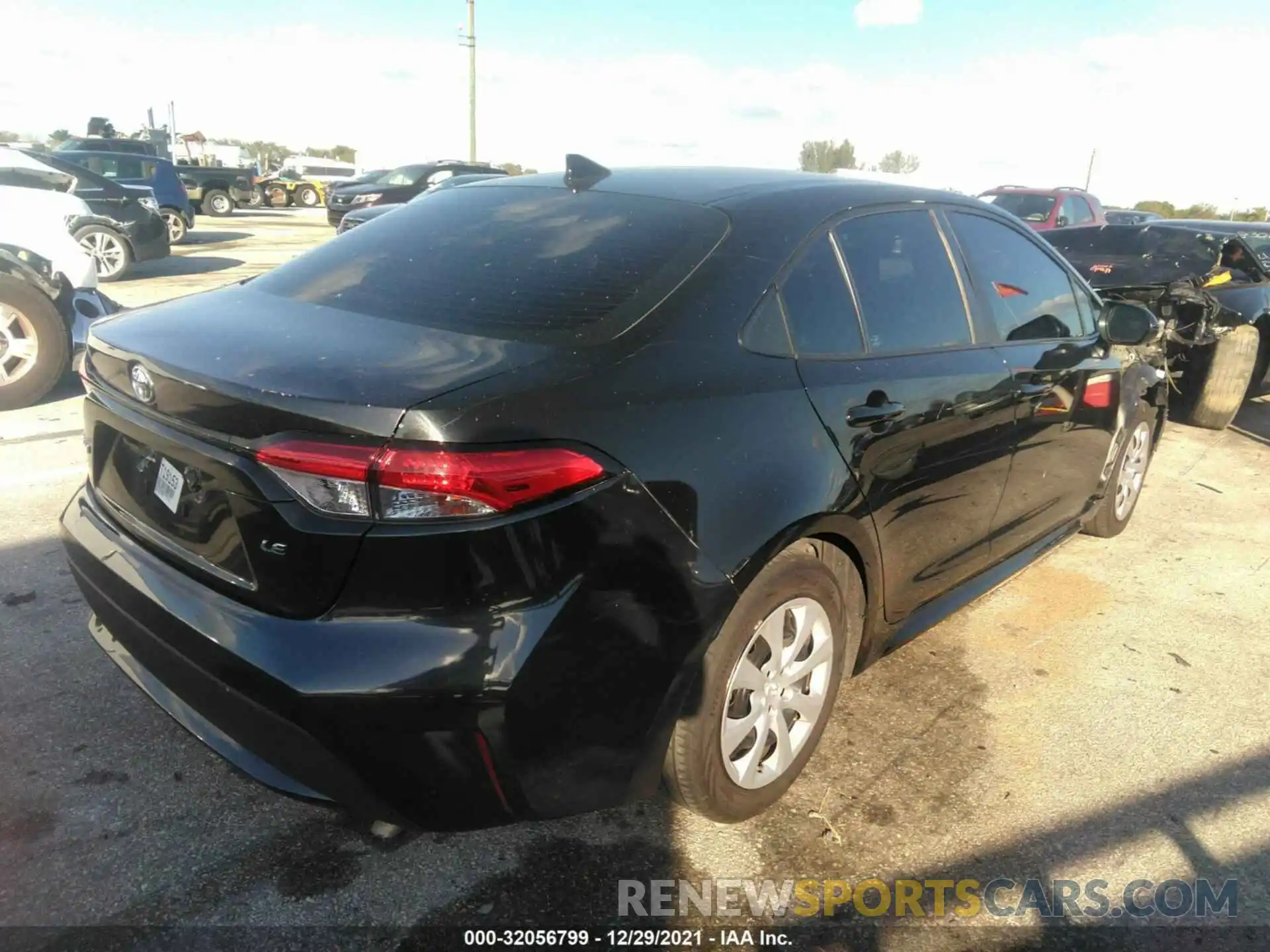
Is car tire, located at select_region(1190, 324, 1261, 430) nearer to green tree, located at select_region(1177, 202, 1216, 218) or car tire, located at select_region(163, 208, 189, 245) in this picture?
car tire, located at select_region(163, 208, 189, 245)

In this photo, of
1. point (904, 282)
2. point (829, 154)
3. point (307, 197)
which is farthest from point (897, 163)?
point (904, 282)

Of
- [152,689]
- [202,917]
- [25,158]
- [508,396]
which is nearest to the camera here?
[508,396]

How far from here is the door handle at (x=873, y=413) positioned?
95.0 inches

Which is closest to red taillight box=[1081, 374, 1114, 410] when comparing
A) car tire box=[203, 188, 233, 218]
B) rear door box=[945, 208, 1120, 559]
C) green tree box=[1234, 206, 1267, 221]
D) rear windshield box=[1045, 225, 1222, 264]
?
rear door box=[945, 208, 1120, 559]

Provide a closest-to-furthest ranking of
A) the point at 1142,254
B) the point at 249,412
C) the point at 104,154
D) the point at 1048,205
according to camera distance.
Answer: the point at 249,412 → the point at 1142,254 → the point at 1048,205 → the point at 104,154

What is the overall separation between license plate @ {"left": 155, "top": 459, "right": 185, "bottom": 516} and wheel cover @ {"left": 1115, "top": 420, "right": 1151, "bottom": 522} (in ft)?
13.3

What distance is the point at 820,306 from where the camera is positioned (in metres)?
2.47

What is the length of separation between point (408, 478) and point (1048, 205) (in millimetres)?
14013

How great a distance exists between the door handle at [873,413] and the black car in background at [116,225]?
11.5m

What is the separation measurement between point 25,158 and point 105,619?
10.8 metres

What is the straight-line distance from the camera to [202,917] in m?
2.07

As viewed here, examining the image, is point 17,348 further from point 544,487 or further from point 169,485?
point 544,487

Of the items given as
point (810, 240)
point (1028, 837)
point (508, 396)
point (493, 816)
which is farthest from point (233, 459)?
point (1028, 837)

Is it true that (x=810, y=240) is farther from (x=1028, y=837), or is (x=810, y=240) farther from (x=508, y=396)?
(x=1028, y=837)
